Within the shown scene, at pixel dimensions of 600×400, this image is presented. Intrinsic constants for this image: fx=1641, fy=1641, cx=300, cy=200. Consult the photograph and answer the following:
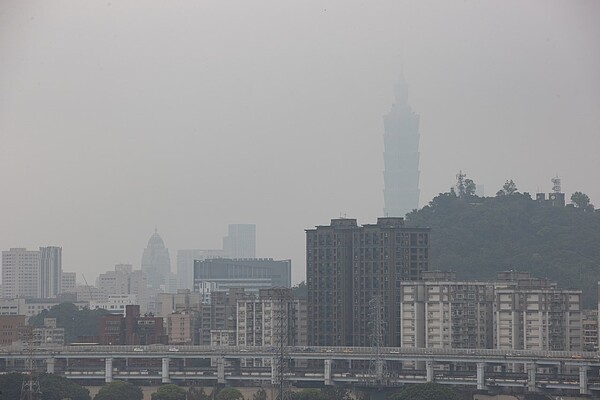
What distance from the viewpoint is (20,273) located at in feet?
251

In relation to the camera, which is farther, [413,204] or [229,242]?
[229,242]

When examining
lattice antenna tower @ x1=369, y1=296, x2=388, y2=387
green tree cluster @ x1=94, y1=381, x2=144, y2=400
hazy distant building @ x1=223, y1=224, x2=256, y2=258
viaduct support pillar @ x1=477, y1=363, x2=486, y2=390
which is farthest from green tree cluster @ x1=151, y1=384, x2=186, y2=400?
hazy distant building @ x1=223, y1=224, x2=256, y2=258

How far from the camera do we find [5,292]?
76125mm

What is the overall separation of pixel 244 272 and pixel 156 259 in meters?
27.0

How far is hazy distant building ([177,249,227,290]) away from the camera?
307ft

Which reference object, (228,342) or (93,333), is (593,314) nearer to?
(228,342)

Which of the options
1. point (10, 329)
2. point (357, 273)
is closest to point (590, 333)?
point (357, 273)

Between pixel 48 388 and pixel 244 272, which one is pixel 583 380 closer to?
pixel 48 388

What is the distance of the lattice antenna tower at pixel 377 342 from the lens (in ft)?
110

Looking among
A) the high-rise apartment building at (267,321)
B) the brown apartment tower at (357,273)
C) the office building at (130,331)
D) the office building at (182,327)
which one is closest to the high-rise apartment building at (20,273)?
the office building at (182,327)

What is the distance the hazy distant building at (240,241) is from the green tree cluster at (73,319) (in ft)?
119

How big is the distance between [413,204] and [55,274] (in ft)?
58.8

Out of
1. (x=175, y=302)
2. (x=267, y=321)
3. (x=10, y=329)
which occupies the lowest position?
(x=10, y=329)

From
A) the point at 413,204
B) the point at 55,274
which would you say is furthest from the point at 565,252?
the point at 55,274
